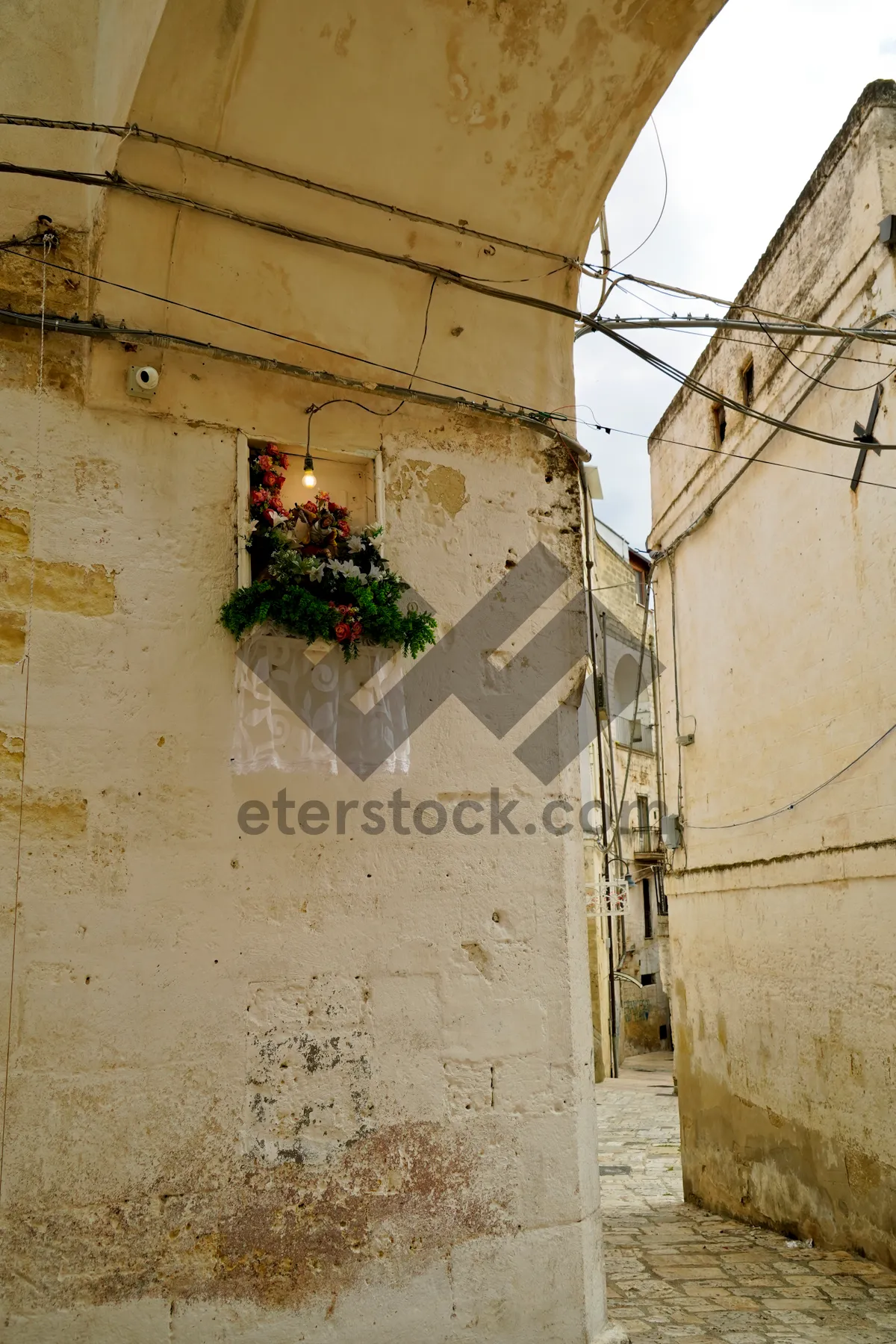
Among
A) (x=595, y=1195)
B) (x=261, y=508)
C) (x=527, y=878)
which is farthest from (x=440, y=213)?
(x=595, y=1195)

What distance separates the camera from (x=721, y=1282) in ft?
17.6

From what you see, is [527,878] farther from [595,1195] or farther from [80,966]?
[80,966]

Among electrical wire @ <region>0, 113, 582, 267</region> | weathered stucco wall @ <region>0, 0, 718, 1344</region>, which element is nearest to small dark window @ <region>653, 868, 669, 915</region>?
weathered stucco wall @ <region>0, 0, 718, 1344</region>

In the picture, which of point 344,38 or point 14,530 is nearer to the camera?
point 14,530

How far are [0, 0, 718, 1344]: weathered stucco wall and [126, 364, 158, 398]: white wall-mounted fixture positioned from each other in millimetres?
45

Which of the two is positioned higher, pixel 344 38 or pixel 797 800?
pixel 344 38

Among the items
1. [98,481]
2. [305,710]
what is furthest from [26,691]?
[305,710]

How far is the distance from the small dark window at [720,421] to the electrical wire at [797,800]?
10.7ft

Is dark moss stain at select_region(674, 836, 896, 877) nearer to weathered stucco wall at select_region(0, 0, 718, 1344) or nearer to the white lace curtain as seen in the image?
weathered stucco wall at select_region(0, 0, 718, 1344)

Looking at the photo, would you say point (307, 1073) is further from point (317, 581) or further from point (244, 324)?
point (244, 324)

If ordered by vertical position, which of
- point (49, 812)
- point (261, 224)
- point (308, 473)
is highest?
point (261, 224)

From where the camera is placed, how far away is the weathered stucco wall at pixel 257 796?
3250 mm

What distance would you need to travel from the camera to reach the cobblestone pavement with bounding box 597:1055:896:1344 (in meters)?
4.44

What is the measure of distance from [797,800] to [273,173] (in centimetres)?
530
